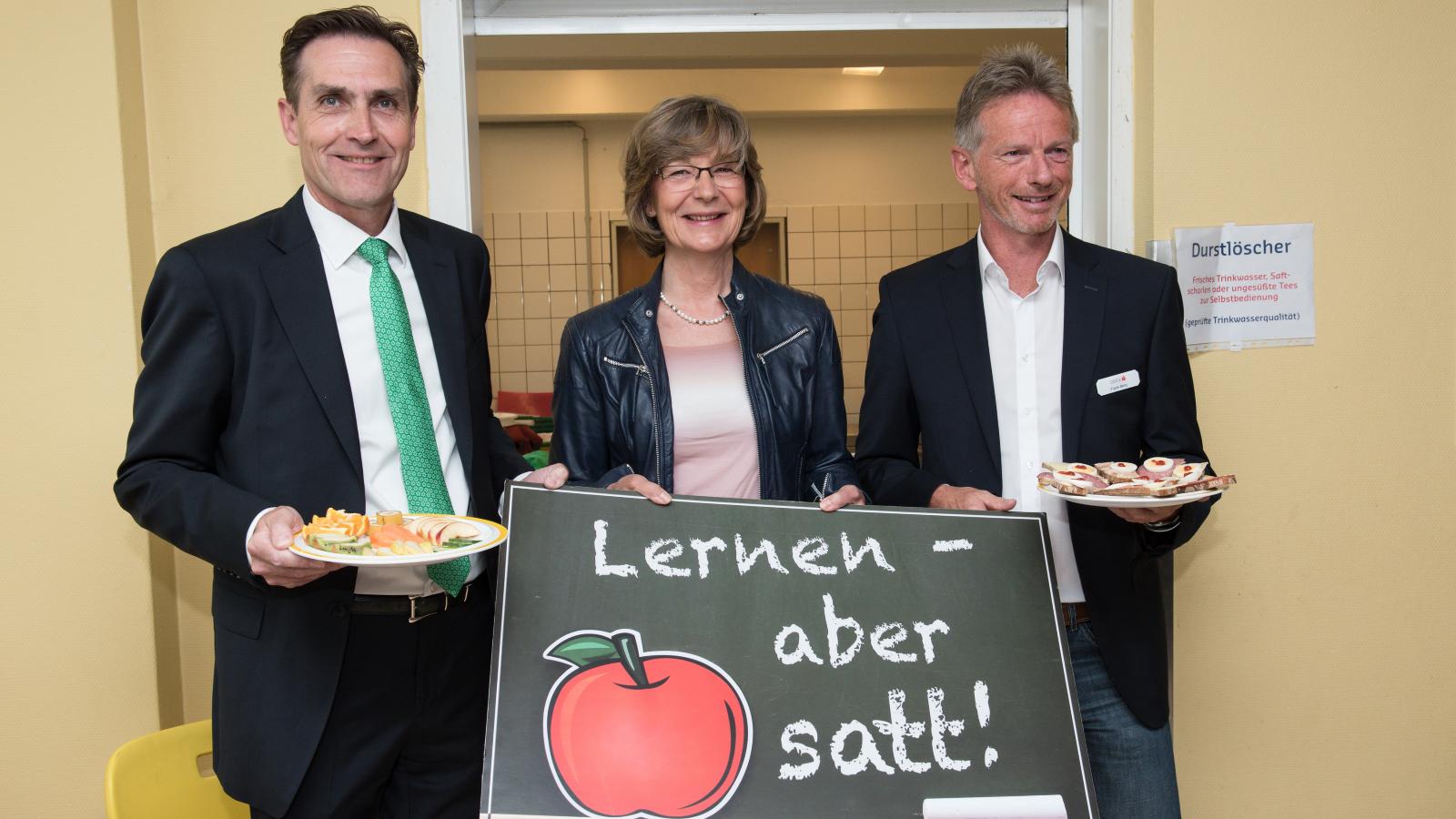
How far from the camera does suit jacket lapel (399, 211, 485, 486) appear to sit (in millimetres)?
1777

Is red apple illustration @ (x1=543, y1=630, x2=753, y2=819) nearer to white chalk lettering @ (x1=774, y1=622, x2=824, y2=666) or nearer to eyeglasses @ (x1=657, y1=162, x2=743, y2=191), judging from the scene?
white chalk lettering @ (x1=774, y1=622, x2=824, y2=666)

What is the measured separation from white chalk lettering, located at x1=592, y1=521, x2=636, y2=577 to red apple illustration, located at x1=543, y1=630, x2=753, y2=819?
3.7 inches

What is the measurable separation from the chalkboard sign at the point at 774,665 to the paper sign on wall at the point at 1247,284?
38.9 inches

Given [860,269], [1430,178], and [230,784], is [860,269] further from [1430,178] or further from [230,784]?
[230,784]

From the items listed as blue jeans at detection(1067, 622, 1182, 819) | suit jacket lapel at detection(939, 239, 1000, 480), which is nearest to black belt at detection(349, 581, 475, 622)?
suit jacket lapel at detection(939, 239, 1000, 480)

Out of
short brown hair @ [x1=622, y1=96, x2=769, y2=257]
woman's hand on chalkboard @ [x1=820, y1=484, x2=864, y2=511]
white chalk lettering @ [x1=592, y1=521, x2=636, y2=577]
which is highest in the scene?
short brown hair @ [x1=622, y1=96, x2=769, y2=257]

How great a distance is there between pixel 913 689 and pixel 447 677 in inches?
29.4

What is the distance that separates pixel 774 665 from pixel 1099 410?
0.72 metres

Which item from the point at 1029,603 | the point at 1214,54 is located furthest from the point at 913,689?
the point at 1214,54

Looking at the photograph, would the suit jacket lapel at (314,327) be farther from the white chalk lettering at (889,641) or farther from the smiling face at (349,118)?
the white chalk lettering at (889,641)

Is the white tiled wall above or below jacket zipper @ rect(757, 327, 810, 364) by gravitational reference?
above

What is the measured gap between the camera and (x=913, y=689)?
164 cm

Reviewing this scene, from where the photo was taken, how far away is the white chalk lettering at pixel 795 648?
1.65 meters

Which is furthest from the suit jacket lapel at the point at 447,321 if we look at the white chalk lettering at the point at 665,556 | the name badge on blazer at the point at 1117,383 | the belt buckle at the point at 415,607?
the name badge on blazer at the point at 1117,383
